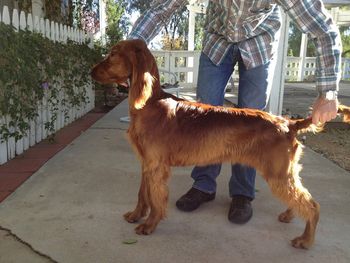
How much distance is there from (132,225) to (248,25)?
1738mm

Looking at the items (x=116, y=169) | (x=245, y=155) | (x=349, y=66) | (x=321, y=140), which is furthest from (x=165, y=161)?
(x=349, y=66)

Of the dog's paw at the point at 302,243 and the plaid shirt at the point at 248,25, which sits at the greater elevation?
the plaid shirt at the point at 248,25

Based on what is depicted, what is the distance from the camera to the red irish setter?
272 centimetres

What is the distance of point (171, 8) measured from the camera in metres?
3.15

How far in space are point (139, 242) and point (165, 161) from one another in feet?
1.90

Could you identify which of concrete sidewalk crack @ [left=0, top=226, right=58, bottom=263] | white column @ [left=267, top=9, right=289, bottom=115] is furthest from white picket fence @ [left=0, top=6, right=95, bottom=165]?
white column @ [left=267, top=9, right=289, bottom=115]

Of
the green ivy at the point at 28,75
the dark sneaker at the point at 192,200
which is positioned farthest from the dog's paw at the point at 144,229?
the green ivy at the point at 28,75

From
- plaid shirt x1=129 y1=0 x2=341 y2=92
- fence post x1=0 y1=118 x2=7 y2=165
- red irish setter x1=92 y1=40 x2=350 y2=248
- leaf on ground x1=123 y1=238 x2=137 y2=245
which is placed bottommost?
leaf on ground x1=123 y1=238 x2=137 y2=245

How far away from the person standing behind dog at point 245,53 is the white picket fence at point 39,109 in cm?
203

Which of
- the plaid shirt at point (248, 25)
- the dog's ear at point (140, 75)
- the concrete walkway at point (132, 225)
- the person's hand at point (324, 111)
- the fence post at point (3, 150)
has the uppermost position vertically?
the plaid shirt at point (248, 25)

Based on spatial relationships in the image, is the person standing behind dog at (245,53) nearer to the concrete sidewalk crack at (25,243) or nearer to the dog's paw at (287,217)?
the dog's paw at (287,217)

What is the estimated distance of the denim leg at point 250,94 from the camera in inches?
124

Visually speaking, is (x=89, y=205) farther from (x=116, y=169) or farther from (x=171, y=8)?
(x=171, y=8)

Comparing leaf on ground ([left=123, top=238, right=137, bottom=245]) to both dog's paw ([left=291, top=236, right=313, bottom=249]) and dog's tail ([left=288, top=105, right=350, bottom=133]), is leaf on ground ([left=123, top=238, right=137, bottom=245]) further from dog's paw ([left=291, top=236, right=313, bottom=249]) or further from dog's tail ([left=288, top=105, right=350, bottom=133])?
dog's tail ([left=288, top=105, right=350, bottom=133])
